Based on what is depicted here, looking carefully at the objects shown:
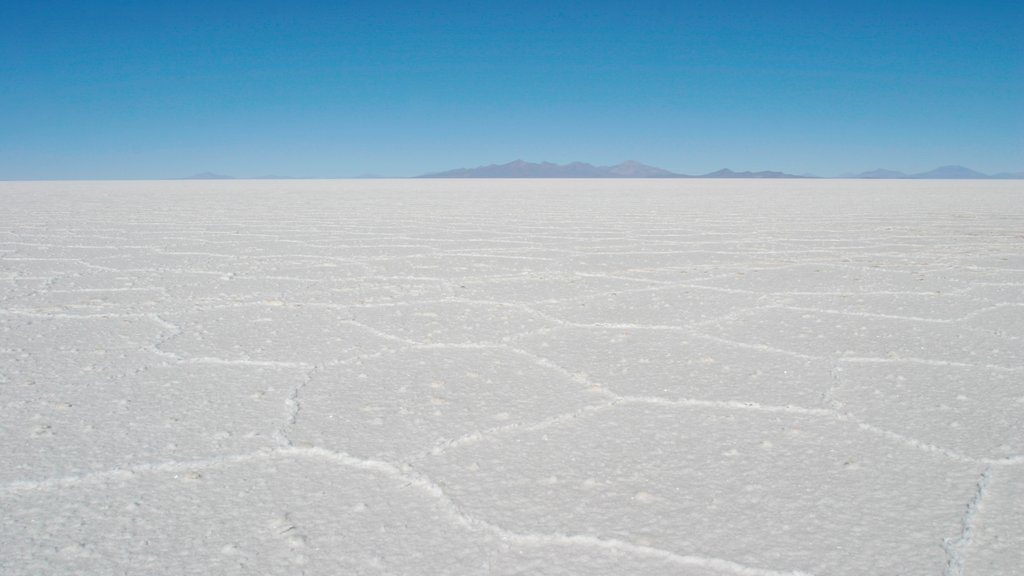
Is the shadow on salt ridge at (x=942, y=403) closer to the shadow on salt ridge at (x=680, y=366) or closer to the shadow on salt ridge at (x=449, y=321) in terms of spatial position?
the shadow on salt ridge at (x=680, y=366)

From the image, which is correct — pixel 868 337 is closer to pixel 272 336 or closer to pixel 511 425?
pixel 511 425

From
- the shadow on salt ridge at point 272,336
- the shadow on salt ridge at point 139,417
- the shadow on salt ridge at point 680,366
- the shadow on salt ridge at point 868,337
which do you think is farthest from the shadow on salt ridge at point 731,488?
the shadow on salt ridge at point 272,336

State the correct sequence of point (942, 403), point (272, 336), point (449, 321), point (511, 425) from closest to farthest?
point (511, 425), point (942, 403), point (272, 336), point (449, 321)

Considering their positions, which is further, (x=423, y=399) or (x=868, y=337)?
(x=868, y=337)

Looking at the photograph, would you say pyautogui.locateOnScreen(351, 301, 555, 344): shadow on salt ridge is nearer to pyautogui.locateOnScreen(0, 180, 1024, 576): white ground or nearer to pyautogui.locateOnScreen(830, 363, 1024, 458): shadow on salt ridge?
pyautogui.locateOnScreen(0, 180, 1024, 576): white ground

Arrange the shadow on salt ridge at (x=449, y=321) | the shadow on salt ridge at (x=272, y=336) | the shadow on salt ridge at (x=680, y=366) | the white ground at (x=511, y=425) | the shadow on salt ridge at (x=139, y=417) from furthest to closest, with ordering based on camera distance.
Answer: the shadow on salt ridge at (x=449, y=321), the shadow on salt ridge at (x=272, y=336), the shadow on salt ridge at (x=680, y=366), the shadow on salt ridge at (x=139, y=417), the white ground at (x=511, y=425)

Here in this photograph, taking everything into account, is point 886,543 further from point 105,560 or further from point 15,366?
point 15,366

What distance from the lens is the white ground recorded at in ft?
2.59

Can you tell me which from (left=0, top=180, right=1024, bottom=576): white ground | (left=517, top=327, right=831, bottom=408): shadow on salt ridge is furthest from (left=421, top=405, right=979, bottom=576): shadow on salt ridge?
(left=517, top=327, right=831, bottom=408): shadow on salt ridge

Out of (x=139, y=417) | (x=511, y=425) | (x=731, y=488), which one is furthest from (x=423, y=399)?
(x=731, y=488)

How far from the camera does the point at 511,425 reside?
1154 millimetres

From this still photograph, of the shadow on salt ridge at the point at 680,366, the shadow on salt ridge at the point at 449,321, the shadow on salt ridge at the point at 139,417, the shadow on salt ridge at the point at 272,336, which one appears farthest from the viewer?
the shadow on salt ridge at the point at 449,321

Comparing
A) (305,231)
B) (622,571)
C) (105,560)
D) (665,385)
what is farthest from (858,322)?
(305,231)

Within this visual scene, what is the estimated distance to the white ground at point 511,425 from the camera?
31.1 inches
